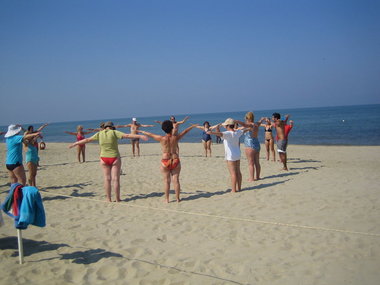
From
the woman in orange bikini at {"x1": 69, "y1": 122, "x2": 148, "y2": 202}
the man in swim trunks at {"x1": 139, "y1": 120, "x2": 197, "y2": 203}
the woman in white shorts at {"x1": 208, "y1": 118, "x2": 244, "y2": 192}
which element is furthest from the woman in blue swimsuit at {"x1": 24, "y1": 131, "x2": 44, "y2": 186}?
the woman in white shorts at {"x1": 208, "y1": 118, "x2": 244, "y2": 192}

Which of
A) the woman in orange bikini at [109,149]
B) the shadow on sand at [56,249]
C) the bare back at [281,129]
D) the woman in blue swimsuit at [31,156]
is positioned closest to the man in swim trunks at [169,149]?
the woman in orange bikini at [109,149]

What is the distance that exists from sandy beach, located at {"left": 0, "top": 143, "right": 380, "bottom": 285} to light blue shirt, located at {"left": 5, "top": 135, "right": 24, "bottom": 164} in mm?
1253

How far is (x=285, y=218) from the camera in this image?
5.61 meters

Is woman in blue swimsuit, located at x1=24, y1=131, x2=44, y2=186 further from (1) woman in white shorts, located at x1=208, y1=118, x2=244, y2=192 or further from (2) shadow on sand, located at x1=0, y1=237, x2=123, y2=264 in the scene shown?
(1) woman in white shorts, located at x1=208, y1=118, x2=244, y2=192

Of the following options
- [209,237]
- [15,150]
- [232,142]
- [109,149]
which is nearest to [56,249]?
[209,237]

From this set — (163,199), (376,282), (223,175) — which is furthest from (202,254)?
(223,175)

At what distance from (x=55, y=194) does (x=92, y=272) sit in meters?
4.58

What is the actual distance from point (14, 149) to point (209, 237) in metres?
4.47

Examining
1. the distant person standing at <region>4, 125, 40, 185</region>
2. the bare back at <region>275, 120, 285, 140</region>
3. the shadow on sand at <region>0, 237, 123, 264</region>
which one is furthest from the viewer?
the bare back at <region>275, 120, 285, 140</region>

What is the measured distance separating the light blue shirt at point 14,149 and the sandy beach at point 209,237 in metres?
1.25

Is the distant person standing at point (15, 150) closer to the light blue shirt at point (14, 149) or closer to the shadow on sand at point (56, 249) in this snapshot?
the light blue shirt at point (14, 149)

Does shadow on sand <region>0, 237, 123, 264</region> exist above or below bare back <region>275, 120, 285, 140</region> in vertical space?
below

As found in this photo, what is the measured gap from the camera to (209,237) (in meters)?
4.82

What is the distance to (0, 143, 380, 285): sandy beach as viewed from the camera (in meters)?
3.63
